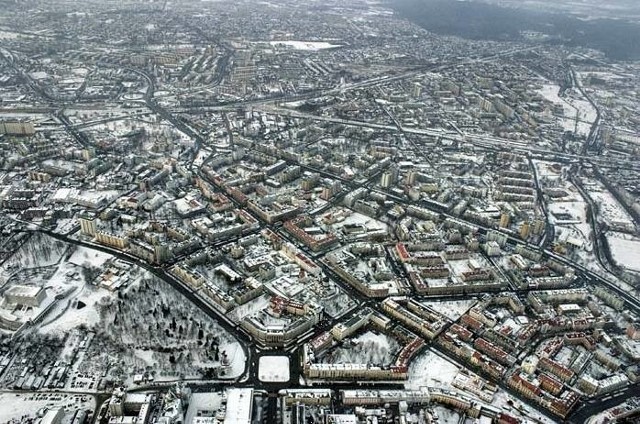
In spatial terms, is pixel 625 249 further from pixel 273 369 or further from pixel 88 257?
pixel 88 257

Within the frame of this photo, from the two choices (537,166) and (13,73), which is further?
(13,73)

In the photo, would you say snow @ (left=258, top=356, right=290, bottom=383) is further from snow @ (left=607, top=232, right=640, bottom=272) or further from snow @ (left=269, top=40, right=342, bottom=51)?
snow @ (left=269, top=40, right=342, bottom=51)

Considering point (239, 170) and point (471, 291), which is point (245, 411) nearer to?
point (471, 291)

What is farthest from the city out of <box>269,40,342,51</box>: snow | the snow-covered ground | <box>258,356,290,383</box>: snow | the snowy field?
<box>269,40,342,51</box>: snow

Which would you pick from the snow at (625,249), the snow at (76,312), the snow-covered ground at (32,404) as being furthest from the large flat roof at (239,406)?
the snow at (625,249)

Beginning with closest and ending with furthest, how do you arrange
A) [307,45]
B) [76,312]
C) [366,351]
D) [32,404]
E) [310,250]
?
[32,404] → [366,351] → [76,312] → [310,250] → [307,45]

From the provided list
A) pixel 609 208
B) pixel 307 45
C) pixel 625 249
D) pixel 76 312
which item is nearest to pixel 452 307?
pixel 625 249

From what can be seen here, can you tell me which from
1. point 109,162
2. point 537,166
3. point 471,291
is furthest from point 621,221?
point 109,162
